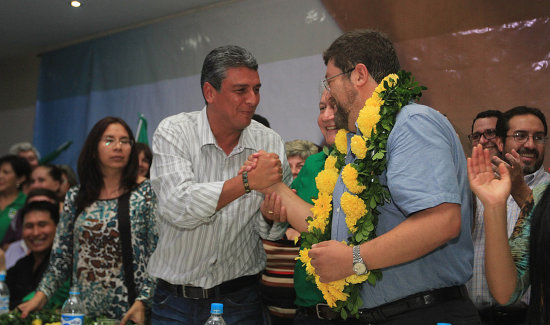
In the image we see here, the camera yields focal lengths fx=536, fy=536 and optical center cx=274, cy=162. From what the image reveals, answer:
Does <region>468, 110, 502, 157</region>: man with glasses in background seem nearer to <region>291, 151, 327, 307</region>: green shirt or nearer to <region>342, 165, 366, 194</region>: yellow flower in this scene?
<region>291, 151, 327, 307</region>: green shirt

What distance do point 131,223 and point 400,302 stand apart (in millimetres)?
1783

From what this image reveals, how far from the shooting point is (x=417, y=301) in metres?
1.61

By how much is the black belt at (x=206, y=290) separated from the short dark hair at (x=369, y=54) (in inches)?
42.2

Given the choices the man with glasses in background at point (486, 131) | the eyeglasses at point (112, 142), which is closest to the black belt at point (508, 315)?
the man with glasses in background at point (486, 131)

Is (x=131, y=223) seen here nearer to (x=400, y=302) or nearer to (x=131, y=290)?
(x=131, y=290)

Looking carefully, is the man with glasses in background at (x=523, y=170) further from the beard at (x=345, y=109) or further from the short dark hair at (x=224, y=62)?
the short dark hair at (x=224, y=62)

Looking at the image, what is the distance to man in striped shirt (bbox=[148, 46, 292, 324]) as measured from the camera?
2289 millimetres

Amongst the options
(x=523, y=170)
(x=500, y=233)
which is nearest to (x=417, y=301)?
(x=500, y=233)

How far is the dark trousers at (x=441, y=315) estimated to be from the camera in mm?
1603

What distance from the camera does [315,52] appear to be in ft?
14.5

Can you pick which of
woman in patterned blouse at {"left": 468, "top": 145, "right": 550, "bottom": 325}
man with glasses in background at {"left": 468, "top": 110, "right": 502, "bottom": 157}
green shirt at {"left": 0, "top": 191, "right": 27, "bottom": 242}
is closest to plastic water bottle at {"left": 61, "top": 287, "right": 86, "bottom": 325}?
woman in patterned blouse at {"left": 468, "top": 145, "right": 550, "bottom": 325}

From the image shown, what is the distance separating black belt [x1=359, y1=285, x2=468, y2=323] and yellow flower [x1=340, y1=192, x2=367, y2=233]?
0.26m

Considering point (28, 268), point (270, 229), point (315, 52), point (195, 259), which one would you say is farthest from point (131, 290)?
point (315, 52)

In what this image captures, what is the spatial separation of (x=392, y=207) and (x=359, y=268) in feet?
0.81
